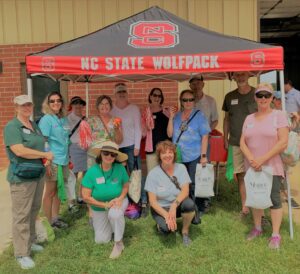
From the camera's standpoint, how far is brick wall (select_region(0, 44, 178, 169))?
832 centimetres

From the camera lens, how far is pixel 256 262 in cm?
392

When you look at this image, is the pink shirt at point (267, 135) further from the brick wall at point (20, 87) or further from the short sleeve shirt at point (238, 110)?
the brick wall at point (20, 87)

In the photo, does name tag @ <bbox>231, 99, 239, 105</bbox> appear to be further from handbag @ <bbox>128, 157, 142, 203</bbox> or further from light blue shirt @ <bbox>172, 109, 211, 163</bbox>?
handbag @ <bbox>128, 157, 142, 203</bbox>

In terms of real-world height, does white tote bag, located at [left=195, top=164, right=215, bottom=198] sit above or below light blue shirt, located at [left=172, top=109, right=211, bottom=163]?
below

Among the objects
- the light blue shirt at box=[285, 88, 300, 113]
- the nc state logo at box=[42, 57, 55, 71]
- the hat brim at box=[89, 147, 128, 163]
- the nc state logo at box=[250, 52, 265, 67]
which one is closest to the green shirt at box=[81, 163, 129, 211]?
the hat brim at box=[89, 147, 128, 163]

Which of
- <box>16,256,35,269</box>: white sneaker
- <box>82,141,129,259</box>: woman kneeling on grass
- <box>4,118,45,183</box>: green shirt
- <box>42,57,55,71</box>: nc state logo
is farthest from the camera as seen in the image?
<box>42,57,55,71</box>: nc state logo

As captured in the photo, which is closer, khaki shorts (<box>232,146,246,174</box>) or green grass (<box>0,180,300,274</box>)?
green grass (<box>0,180,300,274</box>)

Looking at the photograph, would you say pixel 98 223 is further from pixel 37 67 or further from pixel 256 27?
pixel 256 27

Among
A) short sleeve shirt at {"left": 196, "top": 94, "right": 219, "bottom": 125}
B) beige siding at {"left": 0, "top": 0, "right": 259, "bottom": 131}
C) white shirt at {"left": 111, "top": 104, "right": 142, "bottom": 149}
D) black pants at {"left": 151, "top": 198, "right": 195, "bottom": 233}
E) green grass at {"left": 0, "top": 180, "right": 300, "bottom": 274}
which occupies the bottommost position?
green grass at {"left": 0, "top": 180, "right": 300, "bottom": 274}

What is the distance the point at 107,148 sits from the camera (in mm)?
4305

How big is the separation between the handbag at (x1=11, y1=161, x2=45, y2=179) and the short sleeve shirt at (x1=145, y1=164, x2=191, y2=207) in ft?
4.13

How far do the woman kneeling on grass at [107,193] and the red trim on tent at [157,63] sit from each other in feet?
2.91

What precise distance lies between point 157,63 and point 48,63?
4.01 feet

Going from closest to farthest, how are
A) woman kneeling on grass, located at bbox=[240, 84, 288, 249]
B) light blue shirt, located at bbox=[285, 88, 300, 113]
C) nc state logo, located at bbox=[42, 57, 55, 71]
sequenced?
woman kneeling on grass, located at bbox=[240, 84, 288, 249], nc state logo, located at bbox=[42, 57, 55, 71], light blue shirt, located at bbox=[285, 88, 300, 113]
